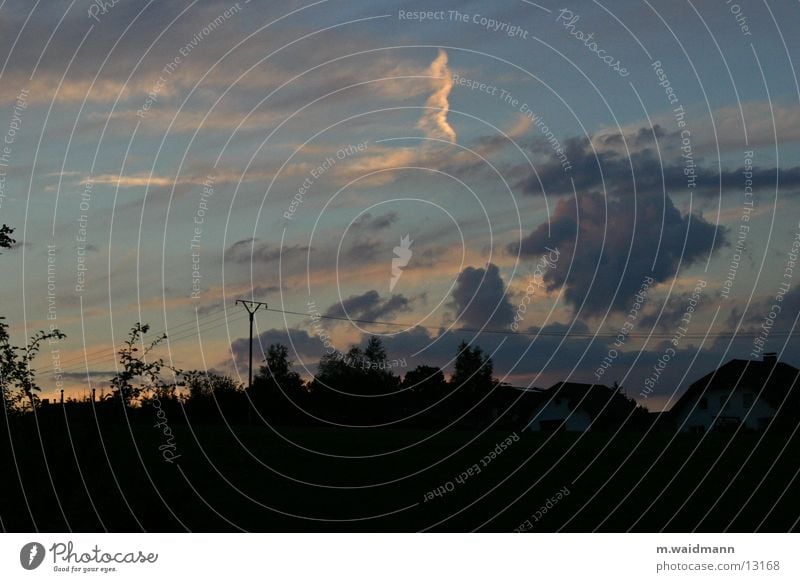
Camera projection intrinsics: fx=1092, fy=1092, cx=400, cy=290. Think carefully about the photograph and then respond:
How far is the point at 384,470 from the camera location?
37.4 m

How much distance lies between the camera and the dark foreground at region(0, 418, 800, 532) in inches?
898

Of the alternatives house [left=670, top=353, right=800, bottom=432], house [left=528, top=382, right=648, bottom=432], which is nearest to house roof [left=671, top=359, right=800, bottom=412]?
house [left=670, top=353, right=800, bottom=432]

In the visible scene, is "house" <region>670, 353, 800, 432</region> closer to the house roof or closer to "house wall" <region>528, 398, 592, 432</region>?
the house roof

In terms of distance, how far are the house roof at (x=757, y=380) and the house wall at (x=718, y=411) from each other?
0.42 metres

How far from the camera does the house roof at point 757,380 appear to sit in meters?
60.9

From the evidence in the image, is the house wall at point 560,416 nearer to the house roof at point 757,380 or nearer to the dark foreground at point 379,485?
the house roof at point 757,380

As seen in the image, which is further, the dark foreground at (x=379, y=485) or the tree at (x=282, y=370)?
the tree at (x=282, y=370)

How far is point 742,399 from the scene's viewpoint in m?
68.6

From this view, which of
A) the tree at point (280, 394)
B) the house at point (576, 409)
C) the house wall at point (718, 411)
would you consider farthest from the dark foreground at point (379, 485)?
the house at point (576, 409)

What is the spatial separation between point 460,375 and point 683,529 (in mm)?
43430

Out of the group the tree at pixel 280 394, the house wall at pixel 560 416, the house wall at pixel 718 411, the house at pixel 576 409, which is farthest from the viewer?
the house wall at pixel 560 416

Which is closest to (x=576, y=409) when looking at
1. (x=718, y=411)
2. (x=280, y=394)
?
(x=718, y=411)

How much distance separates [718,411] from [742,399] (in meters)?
4.82
